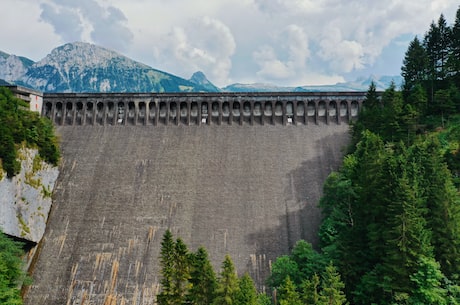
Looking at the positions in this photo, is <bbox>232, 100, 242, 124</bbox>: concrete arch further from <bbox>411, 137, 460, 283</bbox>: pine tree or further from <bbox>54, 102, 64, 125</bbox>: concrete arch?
<bbox>411, 137, 460, 283</bbox>: pine tree

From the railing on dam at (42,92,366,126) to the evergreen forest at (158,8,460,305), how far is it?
46.6ft

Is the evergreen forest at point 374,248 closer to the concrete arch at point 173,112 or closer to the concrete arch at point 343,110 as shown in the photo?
the concrete arch at point 343,110

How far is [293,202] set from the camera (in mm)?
44875

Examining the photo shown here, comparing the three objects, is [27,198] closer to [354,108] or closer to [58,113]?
[58,113]

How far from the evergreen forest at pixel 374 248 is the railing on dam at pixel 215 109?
46.6ft

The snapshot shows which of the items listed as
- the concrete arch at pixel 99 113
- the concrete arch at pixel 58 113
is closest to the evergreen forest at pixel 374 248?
the concrete arch at pixel 99 113

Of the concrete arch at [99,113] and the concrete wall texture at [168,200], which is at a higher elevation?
the concrete arch at [99,113]

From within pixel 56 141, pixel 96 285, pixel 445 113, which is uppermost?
pixel 445 113

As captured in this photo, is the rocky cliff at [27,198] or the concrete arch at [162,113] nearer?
the rocky cliff at [27,198]

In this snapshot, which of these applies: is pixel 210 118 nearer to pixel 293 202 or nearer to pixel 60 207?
pixel 293 202

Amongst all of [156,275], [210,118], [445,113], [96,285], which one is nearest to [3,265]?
[96,285]

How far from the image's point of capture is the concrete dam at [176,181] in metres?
39.5

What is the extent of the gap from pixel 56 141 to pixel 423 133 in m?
41.6

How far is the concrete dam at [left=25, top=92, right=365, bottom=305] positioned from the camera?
3953 centimetres
